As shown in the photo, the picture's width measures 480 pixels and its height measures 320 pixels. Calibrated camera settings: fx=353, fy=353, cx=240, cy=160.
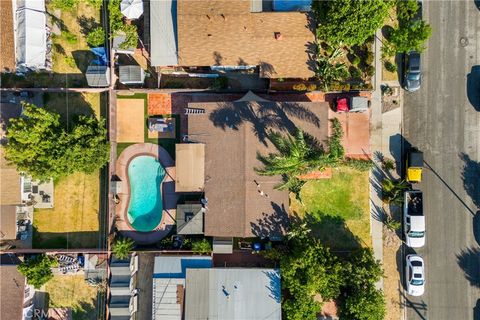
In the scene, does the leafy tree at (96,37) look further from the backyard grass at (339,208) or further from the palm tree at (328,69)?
the backyard grass at (339,208)

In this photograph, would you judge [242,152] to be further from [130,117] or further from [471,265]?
[471,265]

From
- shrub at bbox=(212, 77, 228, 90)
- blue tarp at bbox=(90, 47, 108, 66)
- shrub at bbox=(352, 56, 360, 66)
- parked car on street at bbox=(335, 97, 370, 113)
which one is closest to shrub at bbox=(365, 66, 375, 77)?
shrub at bbox=(352, 56, 360, 66)

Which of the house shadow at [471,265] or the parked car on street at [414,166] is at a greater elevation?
the parked car on street at [414,166]

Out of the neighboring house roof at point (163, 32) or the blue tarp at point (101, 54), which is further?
the blue tarp at point (101, 54)

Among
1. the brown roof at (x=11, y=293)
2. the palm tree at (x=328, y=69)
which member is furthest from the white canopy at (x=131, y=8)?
the brown roof at (x=11, y=293)

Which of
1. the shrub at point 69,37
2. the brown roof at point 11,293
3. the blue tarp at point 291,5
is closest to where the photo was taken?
the brown roof at point 11,293

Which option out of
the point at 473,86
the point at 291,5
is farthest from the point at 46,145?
the point at 473,86

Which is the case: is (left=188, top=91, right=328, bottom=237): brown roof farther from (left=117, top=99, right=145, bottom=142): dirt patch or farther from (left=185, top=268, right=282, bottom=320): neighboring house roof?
(left=117, top=99, right=145, bottom=142): dirt patch
